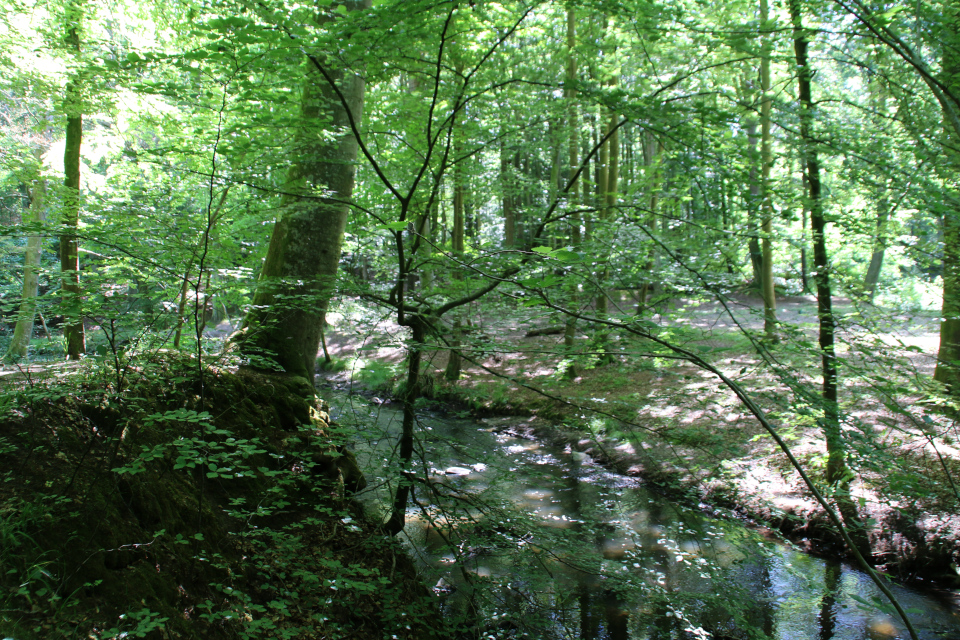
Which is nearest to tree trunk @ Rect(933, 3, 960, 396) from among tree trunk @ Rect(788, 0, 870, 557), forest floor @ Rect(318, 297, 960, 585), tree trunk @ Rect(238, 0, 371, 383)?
forest floor @ Rect(318, 297, 960, 585)

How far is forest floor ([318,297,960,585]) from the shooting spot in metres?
2.88

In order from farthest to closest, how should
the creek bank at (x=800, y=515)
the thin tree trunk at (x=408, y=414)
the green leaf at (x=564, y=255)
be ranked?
the creek bank at (x=800, y=515)
the thin tree trunk at (x=408, y=414)
the green leaf at (x=564, y=255)

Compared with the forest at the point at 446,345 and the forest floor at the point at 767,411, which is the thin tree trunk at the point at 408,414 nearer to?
the forest at the point at 446,345

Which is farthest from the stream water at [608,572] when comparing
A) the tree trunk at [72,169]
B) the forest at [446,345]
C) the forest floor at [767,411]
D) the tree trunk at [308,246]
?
the tree trunk at [72,169]

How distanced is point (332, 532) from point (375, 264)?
2254mm

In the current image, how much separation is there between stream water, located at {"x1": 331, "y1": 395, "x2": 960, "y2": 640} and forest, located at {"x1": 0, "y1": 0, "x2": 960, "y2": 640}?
4 cm

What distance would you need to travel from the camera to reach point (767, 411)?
23.7ft

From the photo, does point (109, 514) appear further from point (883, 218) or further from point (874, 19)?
point (883, 218)

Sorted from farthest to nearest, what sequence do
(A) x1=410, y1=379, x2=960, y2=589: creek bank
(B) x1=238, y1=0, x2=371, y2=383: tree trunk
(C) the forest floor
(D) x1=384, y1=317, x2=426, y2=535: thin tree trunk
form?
1. (B) x1=238, y1=0, x2=371, y2=383: tree trunk
2. (A) x1=410, y1=379, x2=960, y2=589: creek bank
3. (D) x1=384, y1=317, x2=426, y2=535: thin tree trunk
4. (C) the forest floor

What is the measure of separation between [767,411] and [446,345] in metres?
5.81

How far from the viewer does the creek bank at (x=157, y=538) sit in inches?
87.3

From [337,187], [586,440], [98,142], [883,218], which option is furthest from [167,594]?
[98,142]

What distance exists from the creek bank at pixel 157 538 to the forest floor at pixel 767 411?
119cm

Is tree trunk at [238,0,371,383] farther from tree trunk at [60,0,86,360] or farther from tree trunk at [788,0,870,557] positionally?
tree trunk at [788,0,870,557]
